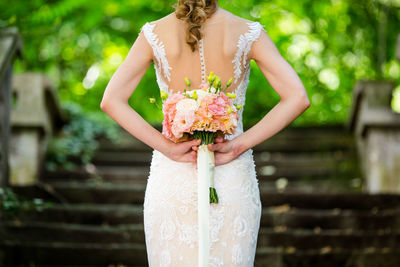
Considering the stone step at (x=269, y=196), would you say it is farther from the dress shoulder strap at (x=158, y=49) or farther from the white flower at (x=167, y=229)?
the dress shoulder strap at (x=158, y=49)

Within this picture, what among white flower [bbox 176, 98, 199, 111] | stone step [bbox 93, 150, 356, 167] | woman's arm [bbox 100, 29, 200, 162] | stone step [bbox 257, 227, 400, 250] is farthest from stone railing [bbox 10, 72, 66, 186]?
white flower [bbox 176, 98, 199, 111]

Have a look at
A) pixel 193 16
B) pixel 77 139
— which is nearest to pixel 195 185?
pixel 193 16

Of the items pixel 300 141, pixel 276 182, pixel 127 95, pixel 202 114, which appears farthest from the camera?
pixel 300 141

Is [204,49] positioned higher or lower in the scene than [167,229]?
higher

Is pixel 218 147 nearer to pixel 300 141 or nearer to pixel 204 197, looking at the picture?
pixel 204 197

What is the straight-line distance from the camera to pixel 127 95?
308cm

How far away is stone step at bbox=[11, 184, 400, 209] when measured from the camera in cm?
626

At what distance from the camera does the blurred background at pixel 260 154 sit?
5422mm

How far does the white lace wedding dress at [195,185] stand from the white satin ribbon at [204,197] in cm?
15

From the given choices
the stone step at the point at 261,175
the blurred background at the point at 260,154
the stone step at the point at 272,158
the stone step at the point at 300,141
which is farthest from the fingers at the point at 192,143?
the stone step at the point at 300,141

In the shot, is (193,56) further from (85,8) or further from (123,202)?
(85,8)

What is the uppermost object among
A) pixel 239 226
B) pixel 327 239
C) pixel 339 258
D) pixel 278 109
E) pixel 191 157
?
pixel 278 109

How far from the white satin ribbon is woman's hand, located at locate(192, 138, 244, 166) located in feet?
0.18

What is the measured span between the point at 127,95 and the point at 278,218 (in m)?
3.13
